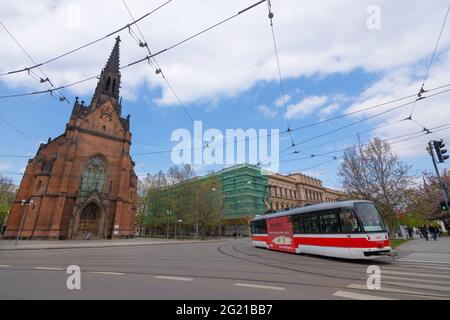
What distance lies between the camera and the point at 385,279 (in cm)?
714

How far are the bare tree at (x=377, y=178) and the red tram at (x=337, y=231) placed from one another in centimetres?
1084

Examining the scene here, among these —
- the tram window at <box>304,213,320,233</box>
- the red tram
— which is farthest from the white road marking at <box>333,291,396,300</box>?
the tram window at <box>304,213,320,233</box>

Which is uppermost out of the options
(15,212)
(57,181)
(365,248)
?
(57,181)

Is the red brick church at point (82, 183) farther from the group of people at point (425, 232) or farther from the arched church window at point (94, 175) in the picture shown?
the group of people at point (425, 232)

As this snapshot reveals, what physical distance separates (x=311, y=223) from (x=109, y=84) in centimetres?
4277

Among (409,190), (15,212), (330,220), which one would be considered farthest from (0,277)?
(15,212)

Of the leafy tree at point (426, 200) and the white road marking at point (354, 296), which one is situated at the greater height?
the leafy tree at point (426, 200)

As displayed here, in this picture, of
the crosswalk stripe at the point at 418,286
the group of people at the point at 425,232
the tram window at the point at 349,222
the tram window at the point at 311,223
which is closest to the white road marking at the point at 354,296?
the crosswalk stripe at the point at 418,286

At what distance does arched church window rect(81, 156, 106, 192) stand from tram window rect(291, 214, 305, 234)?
95.5 ft

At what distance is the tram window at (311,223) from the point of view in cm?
1299

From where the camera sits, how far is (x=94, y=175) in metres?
35.8

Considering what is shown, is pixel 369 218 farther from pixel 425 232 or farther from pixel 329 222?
pixel 425 232

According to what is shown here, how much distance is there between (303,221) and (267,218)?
15.7 feet

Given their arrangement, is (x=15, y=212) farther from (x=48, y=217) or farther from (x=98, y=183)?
(x=98, y=183)
